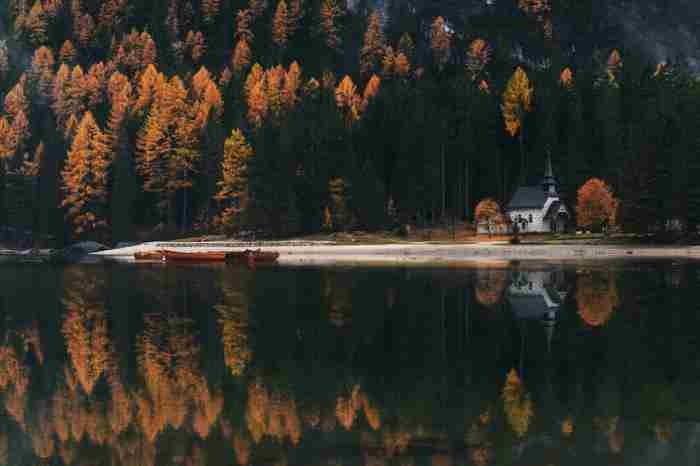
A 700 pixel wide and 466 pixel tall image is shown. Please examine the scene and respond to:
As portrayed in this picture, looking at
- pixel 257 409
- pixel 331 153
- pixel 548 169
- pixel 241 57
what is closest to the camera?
pixel 257 409

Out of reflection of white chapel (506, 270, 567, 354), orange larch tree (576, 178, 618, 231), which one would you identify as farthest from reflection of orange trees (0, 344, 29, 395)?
orange larch tree (576, 178, 618, 231)

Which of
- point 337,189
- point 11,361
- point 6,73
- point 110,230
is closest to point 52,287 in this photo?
point 11,361

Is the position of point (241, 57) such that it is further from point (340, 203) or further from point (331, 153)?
point (340, 203)

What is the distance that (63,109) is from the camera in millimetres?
160875

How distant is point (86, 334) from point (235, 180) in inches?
3371

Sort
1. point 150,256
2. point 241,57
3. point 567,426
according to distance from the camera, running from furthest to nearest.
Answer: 1. point 241,57
2. point 150,256
3. point 567,426

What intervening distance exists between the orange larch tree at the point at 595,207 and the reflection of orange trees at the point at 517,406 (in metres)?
83.2

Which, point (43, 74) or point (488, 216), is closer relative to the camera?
point (488, 216)

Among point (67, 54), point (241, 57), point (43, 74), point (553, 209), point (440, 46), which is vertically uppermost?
point (440, 46)

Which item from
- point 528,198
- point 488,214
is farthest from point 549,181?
point 488,214

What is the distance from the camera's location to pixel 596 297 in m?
45.4

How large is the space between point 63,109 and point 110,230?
44.1 metres

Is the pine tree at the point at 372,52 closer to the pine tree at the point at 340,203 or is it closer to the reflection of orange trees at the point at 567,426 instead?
the pine tree at the point at 340,203

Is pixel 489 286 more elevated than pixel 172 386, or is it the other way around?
pixel 489 286
